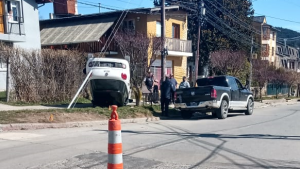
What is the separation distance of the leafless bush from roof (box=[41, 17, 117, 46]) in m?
8.88

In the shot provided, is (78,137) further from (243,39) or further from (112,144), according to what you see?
(243,39)

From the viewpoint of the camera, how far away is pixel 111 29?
27.6m

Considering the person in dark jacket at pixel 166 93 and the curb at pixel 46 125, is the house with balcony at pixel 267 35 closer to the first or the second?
the person in dark jacket at pixel 166 93

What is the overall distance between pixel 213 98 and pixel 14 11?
16.9 m

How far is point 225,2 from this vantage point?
3891cm

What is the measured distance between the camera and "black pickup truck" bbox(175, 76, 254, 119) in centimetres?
1441

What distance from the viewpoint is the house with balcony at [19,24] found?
2309 centimetres

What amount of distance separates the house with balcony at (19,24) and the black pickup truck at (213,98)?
12029 mm

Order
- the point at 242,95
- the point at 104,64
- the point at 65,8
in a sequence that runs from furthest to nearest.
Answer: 1. the point at 65,8
2. the point at 242,95
3. the point at 104,64

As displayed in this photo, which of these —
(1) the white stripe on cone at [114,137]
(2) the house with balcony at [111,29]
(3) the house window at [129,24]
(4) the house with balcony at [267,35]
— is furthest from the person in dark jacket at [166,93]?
(4) the house with balcony at [267,35]

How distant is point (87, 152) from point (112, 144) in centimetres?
331

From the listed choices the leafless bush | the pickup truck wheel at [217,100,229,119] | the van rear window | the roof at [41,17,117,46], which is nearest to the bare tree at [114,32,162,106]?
the roof at [41,17,117,46]

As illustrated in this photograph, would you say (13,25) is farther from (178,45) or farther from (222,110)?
(222,110)

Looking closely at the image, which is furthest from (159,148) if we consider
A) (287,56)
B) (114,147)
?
(287,56)
